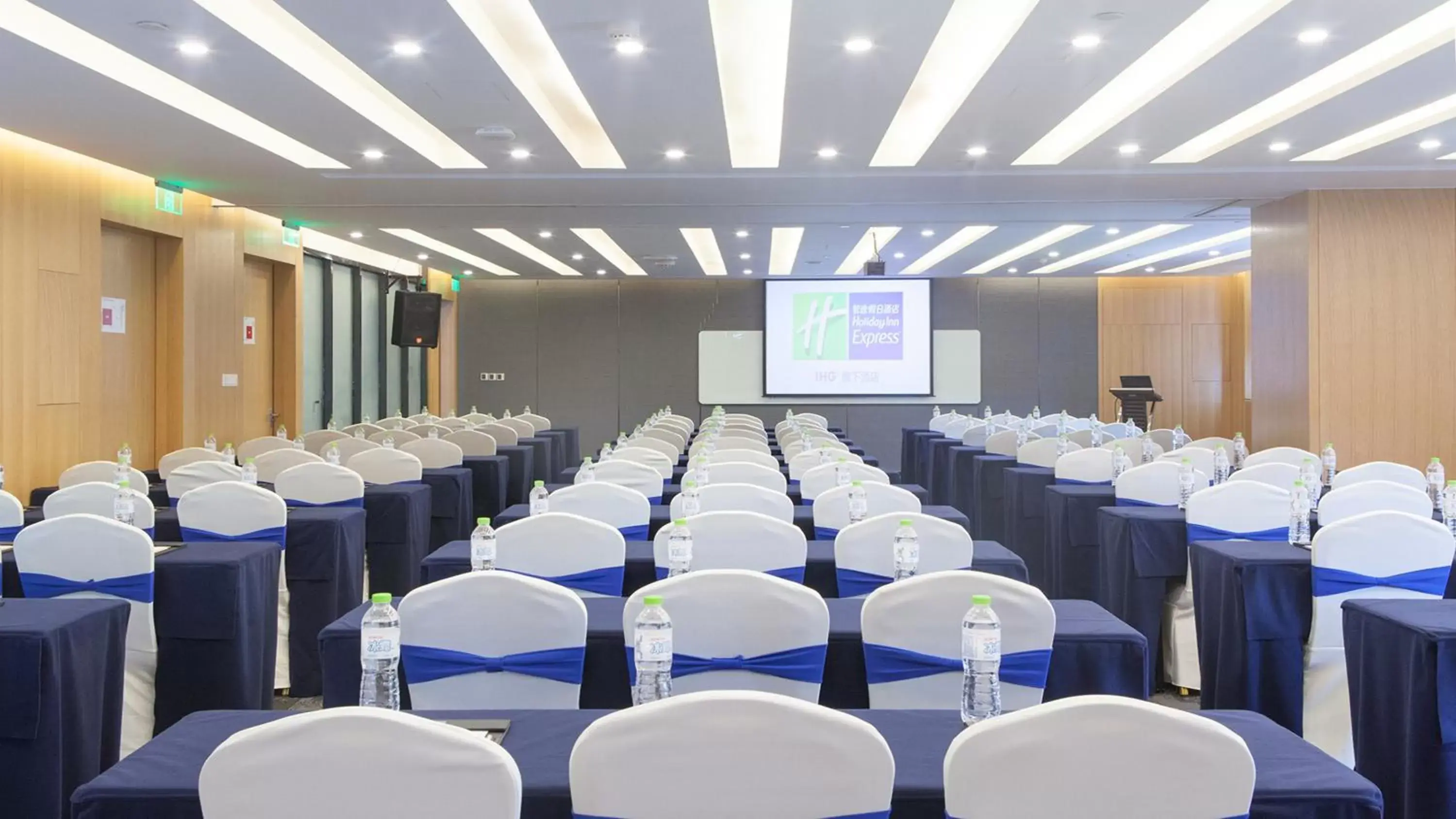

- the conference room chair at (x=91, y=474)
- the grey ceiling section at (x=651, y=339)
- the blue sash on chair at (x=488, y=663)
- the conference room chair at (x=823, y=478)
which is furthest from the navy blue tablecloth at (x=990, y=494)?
the grey ceiling section at (x=651, y=339)

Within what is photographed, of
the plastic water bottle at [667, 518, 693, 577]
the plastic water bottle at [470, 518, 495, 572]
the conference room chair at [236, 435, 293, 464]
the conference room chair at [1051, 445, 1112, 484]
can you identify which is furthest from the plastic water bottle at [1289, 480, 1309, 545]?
the conference room chair at [236, 435, 293, 464]

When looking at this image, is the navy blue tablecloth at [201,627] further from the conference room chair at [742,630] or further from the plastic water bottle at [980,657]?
the plastic water bottle at [980,657]

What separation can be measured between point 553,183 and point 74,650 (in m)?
7.35

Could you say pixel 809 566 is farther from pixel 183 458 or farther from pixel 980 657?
pixel 183 458

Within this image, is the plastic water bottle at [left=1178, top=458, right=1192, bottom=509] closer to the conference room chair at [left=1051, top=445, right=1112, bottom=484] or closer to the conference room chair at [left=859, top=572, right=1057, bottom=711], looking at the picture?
the conference room chair at [left=1051, top=445, right=1112, bottom=484]

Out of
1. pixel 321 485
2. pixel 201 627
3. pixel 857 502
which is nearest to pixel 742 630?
pixel 857 502

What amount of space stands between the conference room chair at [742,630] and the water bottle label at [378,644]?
594mm

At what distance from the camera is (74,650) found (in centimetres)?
354

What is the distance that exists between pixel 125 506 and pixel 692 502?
8.54 ft

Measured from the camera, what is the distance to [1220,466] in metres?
8.18

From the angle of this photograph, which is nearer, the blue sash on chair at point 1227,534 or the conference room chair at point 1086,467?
the blue sash on chair at point 1227,534

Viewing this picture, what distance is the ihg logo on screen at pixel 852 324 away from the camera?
19.1 metres

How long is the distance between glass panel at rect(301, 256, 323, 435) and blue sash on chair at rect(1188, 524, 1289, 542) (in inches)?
450

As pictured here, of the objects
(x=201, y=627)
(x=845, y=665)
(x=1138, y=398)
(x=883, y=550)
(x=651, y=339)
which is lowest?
(x=201, y=627)
